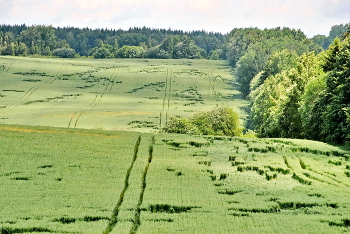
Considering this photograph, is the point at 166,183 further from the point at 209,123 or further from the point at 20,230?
the point at 209,123

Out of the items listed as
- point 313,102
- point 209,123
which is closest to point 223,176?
point 313,102

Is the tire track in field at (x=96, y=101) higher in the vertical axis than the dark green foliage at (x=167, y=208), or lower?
lower

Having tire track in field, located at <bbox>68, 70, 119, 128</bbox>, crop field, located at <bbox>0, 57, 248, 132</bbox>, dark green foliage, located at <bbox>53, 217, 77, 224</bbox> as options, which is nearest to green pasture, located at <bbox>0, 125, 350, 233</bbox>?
dark green foliage, located at <bbox>53, 217, 77, 224</bbox>

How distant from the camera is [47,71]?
13462 centimetres

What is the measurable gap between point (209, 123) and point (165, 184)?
3450 centimetres

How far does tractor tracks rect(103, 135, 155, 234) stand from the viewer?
85.8 feet

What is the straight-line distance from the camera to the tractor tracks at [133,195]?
1030 inches

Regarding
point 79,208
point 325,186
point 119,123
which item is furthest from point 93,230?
point 119,123

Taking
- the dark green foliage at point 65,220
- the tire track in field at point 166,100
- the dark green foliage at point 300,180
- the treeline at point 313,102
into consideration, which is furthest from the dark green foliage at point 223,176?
the tire track in field at point 166,100

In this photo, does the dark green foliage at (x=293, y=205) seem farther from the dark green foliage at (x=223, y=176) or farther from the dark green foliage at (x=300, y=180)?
the dark green foliage at (x=223, y=176)

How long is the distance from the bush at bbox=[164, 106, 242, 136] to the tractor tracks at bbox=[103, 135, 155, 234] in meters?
18.5

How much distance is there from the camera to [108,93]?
113312mm

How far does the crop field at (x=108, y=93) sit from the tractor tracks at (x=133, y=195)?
3399cm

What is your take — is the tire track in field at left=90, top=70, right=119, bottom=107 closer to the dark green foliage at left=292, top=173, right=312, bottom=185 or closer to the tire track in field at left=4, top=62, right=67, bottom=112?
the tire track in field at left=4, top=62, right=67, bottom=112
